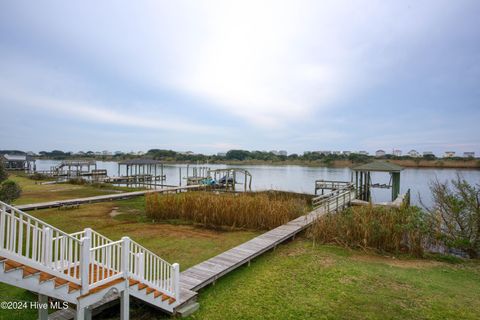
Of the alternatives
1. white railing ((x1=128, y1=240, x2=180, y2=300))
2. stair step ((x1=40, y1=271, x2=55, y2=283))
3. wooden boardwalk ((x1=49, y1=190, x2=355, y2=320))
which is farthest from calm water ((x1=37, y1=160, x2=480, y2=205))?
stair step ((x1=40, y1=271, x2=55, y2=283))

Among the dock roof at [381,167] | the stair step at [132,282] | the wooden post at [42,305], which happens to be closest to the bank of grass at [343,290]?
the stair step at [132,282]

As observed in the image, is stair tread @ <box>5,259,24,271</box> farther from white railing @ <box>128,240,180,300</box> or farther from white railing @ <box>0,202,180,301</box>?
white railing @ <box>128,240,180,300</box>

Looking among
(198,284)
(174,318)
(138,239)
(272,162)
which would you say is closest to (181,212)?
(138,239)

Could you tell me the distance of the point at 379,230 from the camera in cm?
884

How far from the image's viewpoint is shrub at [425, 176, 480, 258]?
8453 mm

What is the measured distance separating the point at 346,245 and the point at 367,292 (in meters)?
3.27

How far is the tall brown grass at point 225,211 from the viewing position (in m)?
11.5

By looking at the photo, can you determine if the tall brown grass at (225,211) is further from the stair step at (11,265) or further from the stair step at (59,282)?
the stair step at (11,265)

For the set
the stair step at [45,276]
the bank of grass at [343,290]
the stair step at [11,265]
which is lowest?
the bank of grass at [343,290]

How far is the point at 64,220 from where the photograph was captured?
12.0 meters

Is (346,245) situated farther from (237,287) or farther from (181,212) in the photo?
(181,212)

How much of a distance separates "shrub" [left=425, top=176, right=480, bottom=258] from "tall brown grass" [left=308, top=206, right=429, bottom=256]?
511 millimetres

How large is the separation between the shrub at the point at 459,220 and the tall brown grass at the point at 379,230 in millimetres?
511

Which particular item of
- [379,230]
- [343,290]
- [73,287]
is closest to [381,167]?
[379,230]
